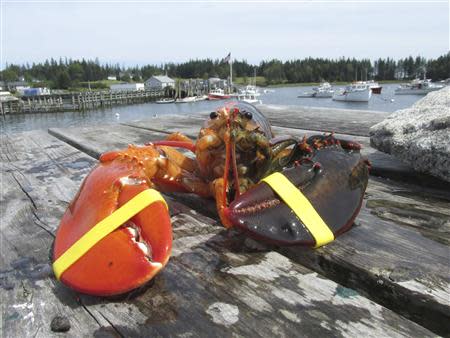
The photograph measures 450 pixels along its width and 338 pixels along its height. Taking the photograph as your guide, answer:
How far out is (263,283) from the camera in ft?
4.56

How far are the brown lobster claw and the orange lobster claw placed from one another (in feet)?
1.14

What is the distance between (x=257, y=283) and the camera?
1.39 meters

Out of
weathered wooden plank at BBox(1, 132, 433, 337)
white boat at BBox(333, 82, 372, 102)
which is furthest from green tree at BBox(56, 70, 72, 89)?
weathered wooden plank at BBox(1, 132, 433, 337)

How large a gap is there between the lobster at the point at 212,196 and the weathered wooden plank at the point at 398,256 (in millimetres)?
95

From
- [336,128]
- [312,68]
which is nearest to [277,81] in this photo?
[312,68]

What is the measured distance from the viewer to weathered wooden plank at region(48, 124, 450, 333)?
1250mm

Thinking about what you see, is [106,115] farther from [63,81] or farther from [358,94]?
[63,81]

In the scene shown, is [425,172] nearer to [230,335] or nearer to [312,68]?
[230,335]

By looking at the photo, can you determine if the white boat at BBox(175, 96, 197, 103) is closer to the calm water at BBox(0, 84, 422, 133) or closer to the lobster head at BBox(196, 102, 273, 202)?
the calm water at BBox(0, 84, 422, 133)

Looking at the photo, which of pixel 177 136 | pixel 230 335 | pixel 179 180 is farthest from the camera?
pixel 177 136

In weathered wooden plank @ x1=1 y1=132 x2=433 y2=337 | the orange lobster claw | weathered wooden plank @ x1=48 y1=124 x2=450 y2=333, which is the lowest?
weathered wooden plank @ x1=1 y1=132 x2=433 y2=337

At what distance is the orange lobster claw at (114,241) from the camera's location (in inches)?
50.0

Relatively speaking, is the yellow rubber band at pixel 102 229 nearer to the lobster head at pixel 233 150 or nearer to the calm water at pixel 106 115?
the lobster head at pixel 233 150

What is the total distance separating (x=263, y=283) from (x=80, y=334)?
Answer: 653 millimetres
